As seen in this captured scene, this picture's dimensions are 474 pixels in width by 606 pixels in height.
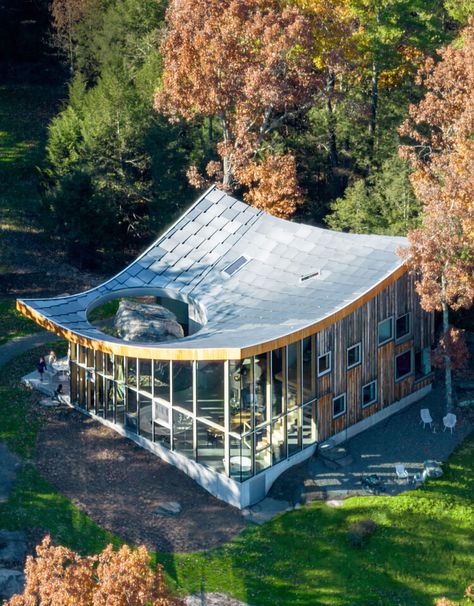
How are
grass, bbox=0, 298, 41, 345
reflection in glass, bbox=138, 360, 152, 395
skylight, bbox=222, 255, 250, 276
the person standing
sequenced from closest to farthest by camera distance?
reflection in glass, bbox=138, 360, 152, 395
skylight, bbox=222, 255, 250, 276
the person standing
grass, bbox=0, 298, 41, 345

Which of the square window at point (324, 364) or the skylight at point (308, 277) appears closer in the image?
the square window at point (324, 364)

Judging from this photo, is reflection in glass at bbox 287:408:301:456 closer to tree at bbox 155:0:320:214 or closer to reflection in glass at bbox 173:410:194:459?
reflection in glass at bbox 173:410:194:459

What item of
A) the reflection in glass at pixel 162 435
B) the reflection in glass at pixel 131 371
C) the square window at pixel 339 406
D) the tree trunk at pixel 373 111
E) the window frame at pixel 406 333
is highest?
the tree trunk at pixel 373 111

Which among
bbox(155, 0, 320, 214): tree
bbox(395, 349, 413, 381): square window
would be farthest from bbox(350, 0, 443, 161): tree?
bbox(395, 349, 413, 381): square window

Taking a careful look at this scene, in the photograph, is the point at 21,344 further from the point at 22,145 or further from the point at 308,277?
the point at 22,145

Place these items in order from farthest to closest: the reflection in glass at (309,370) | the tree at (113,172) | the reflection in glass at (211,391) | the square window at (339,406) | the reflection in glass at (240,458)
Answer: the tree at (113,172) → the square window at (339,406) → the reflection in glass at (309,370) → the reflection in glass at (211,391) → the reflection in glass at (240,458)

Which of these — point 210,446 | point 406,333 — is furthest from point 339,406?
point 210,446

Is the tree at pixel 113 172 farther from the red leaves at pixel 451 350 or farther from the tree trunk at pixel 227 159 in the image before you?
the red leaves at pixel 451 350

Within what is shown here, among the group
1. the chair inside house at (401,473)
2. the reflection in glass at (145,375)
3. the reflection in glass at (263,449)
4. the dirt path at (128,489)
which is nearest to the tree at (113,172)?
the reflection in glass at (145,375)
